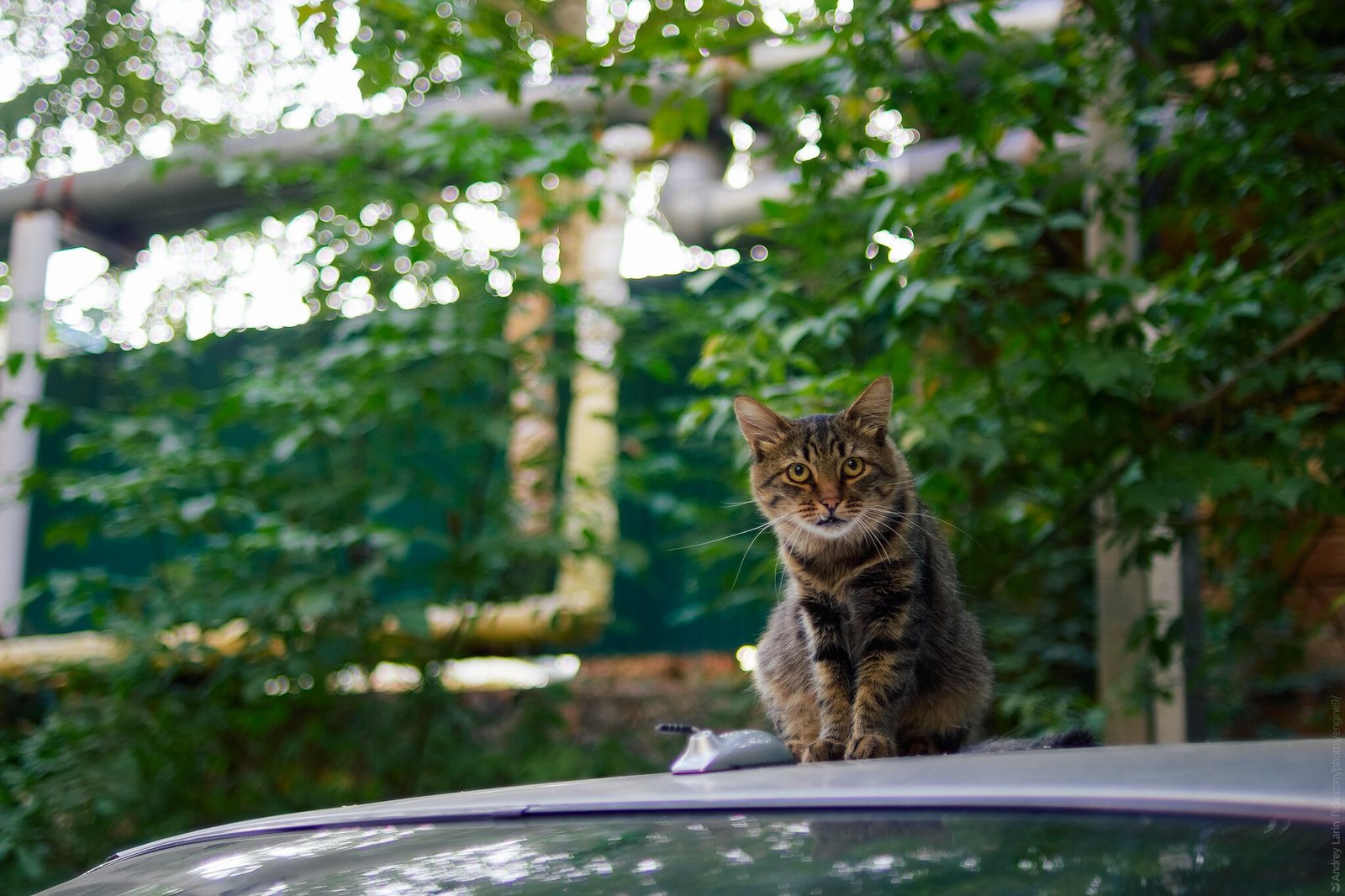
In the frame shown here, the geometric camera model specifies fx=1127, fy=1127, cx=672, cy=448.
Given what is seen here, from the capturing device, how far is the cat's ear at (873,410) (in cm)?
210

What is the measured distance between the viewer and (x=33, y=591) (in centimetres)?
385

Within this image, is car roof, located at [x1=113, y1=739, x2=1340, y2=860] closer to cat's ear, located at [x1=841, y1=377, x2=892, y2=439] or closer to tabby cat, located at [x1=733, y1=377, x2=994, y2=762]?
tabby cat, located at [x1=733, y1=377, x2=994, y2=762]

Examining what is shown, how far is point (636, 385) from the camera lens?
18.1ft

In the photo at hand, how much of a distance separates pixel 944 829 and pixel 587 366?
3.39 meters

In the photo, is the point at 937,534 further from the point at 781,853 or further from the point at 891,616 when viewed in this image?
the point at 781,853

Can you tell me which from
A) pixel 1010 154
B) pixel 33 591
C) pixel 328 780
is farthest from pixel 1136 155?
pixel 33 591

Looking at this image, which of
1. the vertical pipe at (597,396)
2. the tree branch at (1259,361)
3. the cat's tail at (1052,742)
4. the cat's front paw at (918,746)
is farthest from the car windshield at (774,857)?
the vertical pipe at (597,396)

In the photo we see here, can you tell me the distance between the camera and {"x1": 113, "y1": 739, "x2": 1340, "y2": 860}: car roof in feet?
3.09

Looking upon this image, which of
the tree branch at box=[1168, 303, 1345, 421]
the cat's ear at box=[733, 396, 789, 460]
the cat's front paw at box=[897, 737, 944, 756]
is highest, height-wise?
the tree branch at box=[1168, 303, 1345, 421]

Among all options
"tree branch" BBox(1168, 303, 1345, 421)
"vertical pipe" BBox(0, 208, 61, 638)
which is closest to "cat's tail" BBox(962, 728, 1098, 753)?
"tree branch" BBox(1168, 303, 1345, 421)

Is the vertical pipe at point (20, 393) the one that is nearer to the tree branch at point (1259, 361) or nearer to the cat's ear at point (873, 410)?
the cat's ear at point (873, 410)

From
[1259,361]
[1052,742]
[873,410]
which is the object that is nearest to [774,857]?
[1052,742]

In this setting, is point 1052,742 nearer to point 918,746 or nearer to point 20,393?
point 918,746

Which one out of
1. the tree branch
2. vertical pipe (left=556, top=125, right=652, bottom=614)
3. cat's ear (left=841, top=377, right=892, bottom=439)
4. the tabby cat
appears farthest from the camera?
vertical pipe (left=556, top=125, right=652, bottom=614)
